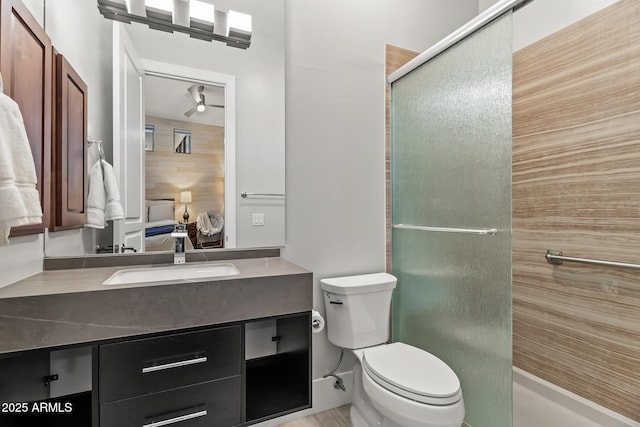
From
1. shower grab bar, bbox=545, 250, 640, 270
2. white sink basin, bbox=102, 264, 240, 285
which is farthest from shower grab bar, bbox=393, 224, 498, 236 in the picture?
white sink basin, bbox=102, 264, 240, 285

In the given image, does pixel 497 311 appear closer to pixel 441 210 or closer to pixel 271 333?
pixel 441 210

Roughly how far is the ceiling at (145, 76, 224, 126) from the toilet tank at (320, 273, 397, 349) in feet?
3.61

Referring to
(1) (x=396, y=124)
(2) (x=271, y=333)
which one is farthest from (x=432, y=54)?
(2) (x=271, y=333)

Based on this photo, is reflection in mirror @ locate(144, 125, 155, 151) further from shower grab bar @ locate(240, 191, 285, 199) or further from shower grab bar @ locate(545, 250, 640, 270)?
shower grab bar @ locate(545, 250, 640, 270)

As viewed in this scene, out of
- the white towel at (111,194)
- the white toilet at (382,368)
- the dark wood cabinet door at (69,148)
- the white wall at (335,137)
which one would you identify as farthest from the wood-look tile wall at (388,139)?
the dark wood cabinet door at (69,148)

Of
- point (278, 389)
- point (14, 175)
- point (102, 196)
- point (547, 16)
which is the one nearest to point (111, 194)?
point (102, 196)

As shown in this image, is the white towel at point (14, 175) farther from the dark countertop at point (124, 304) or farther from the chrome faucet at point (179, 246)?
the chrome faucet at point (179, 246)

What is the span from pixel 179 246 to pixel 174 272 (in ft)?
0.43

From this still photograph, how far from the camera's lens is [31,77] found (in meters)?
1.10

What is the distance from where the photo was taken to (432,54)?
1.70 metres

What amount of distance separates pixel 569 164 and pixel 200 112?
78.5 inches

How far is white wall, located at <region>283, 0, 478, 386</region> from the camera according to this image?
1.78 m

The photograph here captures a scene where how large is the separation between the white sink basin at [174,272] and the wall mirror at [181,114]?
15 cm

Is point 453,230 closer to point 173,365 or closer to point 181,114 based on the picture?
point 173,365
